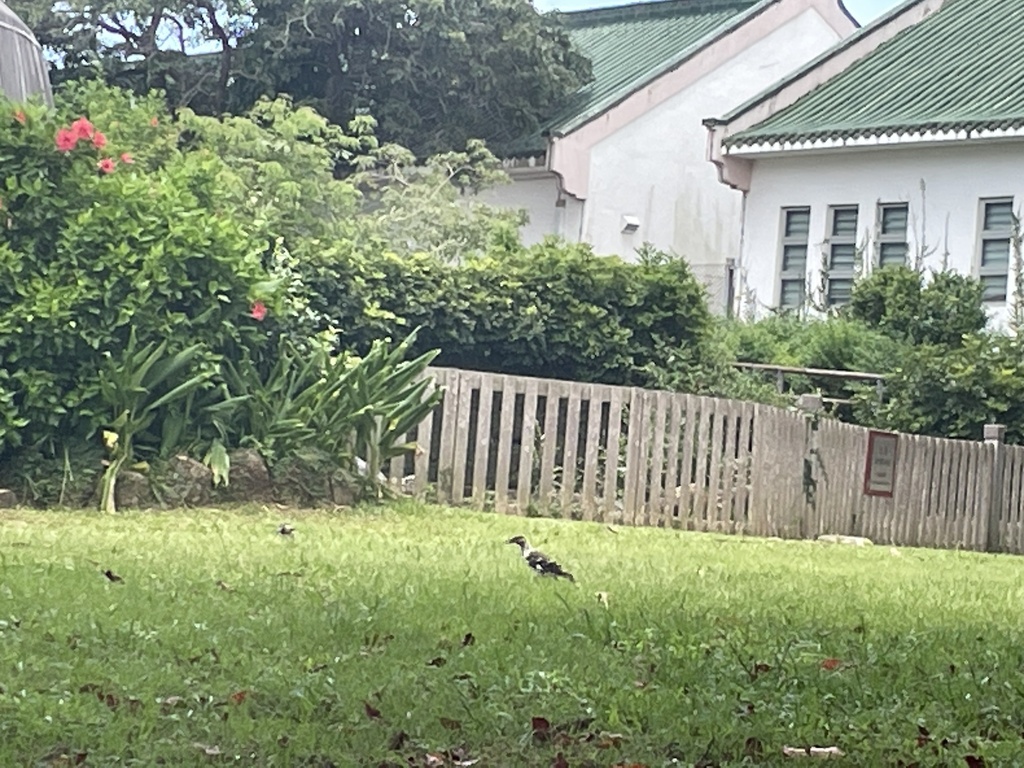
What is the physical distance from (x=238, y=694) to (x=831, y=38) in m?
30.1

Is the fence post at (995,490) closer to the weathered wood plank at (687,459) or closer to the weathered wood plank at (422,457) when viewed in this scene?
the weathered wood plank at (687,459)

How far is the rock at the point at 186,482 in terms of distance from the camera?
42.8 ft

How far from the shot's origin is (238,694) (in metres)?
5.75

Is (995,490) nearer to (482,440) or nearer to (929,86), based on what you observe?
(482,440)

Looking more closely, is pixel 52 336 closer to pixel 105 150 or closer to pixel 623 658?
pixel 105 150

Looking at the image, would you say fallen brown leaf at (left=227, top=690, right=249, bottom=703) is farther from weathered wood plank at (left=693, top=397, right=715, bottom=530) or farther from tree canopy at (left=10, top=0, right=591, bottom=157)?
tree canopy at (left=10, top=0, right=591, bottom=157)

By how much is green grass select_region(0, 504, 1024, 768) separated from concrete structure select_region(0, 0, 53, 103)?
780 centimetres

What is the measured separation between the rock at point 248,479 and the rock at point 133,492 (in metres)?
0.63

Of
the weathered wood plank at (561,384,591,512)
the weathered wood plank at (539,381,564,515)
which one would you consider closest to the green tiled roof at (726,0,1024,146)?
the weathered wood plank at (561,384,591,512)

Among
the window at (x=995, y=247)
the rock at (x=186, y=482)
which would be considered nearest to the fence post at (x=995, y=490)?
the window at (x=995, y=247)

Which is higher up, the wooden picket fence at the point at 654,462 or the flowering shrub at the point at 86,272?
the flowering shrub at the point at 86,272

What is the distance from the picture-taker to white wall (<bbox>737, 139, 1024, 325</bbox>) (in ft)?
90.1

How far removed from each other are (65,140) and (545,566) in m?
5.86

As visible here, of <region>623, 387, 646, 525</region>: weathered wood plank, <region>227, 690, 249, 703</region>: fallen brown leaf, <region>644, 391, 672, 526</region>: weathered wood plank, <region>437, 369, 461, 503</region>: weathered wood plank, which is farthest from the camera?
<region>644, 391, 672, 526</region>: weathered wood plank
